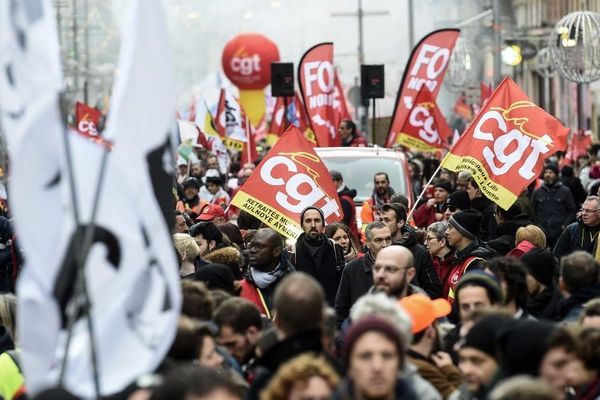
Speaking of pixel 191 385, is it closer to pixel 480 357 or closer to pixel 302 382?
pixel 302 382

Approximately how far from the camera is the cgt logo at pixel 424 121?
23266 millimetres

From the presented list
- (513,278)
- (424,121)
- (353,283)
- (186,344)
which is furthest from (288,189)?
(424,121)

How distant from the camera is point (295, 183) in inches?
579

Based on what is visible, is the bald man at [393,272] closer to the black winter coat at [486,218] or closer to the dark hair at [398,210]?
the dark hair at [398,210]

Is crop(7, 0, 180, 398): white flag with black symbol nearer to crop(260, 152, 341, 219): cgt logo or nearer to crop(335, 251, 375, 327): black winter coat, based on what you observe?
crop(335, 251, 375, 327): black winter coat

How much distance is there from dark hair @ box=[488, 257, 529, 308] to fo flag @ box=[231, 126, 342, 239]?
5001 millimetres

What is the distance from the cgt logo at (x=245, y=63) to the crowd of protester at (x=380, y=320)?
38821 mm

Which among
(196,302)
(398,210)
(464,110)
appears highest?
(196,302)

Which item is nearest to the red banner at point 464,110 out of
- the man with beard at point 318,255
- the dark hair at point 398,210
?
the dark hair at point 398,210

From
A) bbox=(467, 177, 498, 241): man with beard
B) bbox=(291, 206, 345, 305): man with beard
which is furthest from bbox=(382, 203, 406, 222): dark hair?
bbox=(467, 177, 498, 241): man with beard

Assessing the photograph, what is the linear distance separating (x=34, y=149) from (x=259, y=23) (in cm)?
6595

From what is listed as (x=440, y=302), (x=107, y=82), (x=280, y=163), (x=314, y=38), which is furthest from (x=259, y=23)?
(x=440, y=302)

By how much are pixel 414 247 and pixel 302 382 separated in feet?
19.6

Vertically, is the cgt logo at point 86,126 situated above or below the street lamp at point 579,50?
below
